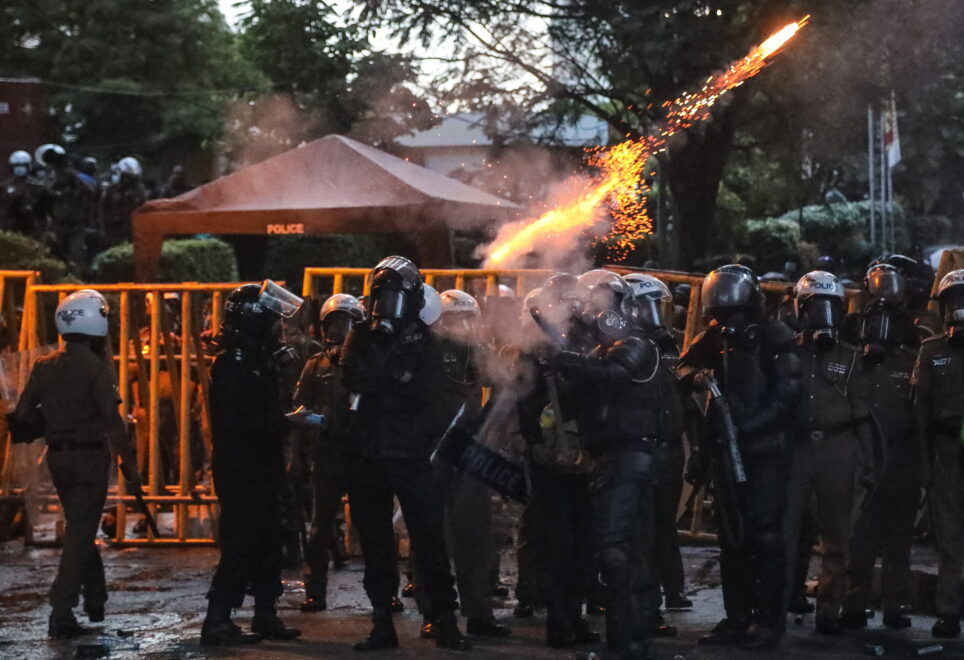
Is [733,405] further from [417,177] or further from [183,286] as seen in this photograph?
[417,177]

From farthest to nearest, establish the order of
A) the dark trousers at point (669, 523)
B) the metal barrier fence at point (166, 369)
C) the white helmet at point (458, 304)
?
the metal barrier fence at point (166, 369), the white helmet at point (458, 304), the dark trousers at point (669, 523)

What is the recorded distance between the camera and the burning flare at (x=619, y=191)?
13.4m

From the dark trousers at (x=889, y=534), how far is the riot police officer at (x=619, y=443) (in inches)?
68.6

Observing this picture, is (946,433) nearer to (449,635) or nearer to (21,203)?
(449,635)

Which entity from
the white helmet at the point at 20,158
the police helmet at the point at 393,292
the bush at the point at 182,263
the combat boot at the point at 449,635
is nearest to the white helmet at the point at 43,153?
the white helmet at the point at 20,158

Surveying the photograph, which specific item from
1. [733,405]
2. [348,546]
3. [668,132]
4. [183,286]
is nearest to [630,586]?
[733,405]

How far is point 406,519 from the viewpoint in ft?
26.5

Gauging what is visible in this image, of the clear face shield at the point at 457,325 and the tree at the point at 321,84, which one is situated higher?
the tree at the point at 321,84

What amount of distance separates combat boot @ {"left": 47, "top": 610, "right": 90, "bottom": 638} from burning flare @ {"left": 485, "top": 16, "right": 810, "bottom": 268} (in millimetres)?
6115

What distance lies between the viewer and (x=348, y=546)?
38.7 feet

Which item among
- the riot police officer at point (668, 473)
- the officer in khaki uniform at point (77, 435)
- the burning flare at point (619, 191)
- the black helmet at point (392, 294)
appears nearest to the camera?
the black helmet at point (392, 294)

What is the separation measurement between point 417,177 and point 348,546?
5164 millimetres

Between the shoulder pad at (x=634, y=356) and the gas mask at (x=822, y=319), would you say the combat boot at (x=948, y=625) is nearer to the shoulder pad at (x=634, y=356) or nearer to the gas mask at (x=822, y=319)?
the gas mask at (x=822, y=319)

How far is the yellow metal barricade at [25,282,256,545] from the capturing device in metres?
12.2
